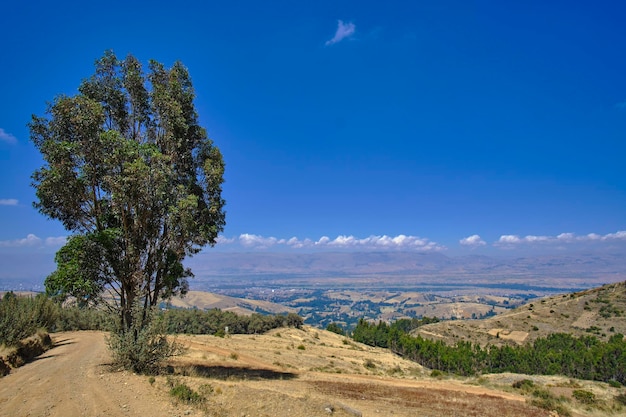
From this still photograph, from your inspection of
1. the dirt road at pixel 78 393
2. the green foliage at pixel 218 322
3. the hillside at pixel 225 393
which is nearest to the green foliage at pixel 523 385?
the hillside at pixel 225 393

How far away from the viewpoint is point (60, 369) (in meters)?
17.3

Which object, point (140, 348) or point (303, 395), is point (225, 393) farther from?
point (140, 348)

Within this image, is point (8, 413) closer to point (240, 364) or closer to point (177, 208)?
point (177, 208)

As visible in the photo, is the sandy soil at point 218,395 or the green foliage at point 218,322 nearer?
the sandy soil at point 218,395

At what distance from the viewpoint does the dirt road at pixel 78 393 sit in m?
10.9

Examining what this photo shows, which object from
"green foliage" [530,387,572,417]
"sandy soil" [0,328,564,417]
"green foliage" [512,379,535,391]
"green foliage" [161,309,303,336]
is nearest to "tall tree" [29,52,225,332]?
"sandy soil" [0,328,564,417]

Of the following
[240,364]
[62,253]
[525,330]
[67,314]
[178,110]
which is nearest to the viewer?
[62,253]

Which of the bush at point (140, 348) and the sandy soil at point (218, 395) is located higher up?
the bush at point (140, 348)

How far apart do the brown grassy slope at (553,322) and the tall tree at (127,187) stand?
91908mm

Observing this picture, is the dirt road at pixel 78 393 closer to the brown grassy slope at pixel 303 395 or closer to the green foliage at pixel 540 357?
the brown grassy slope at pixel 303 395

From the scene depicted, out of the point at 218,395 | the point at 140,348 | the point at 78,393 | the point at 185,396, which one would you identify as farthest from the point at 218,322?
the point at 185,396

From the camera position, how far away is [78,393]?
12.6 meters

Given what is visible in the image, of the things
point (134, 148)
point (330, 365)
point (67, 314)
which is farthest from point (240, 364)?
point (67, 314)

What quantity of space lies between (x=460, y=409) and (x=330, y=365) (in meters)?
15.8
